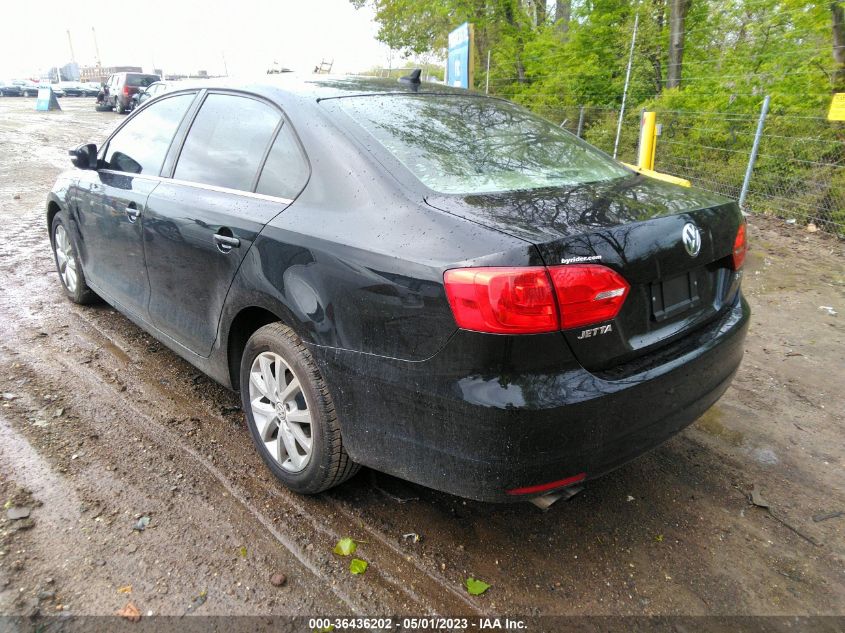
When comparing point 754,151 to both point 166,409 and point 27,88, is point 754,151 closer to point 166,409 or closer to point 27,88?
point 166,409

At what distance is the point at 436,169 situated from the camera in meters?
2.38

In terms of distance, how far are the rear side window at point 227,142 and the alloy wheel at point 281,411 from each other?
85 cm

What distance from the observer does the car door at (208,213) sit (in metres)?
2.71

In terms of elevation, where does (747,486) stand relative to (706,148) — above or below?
below

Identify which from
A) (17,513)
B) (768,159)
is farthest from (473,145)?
(768,159)

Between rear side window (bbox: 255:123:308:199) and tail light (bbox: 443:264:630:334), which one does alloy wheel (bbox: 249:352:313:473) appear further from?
tail light (bbox: 443:264:630:334)

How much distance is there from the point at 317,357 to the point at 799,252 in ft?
22.2

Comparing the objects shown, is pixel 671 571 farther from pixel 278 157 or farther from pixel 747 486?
pixel 278 157

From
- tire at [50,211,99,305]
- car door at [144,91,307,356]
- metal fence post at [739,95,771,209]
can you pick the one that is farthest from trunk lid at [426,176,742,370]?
metal fence post at [739,95,771,209]

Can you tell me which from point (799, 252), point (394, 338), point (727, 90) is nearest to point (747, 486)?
point (394, 338)

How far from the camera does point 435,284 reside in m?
1.92

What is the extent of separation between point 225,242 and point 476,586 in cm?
180

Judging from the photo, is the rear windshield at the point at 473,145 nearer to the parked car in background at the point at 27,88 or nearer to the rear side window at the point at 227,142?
the rear side window at the point at 227,142

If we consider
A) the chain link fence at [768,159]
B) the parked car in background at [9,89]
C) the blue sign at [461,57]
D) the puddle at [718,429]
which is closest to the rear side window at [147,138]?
the puddle at [718,429]
